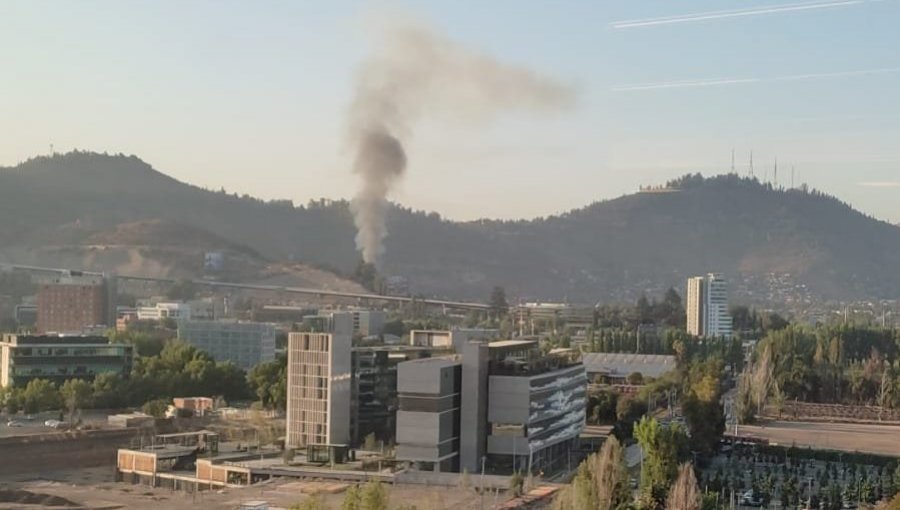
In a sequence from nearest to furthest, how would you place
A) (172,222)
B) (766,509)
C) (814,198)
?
(766,509), (172,222), (814,198)

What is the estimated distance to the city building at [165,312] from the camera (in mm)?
29281

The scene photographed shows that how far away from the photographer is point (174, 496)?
11078 mm

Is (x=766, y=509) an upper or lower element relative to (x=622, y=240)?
lower

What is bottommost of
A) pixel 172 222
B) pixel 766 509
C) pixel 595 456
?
pixel 766 509

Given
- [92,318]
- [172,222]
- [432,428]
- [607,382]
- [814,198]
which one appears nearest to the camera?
[432,428]

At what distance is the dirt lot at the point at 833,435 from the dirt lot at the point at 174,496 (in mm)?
6791

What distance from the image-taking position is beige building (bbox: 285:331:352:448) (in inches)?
500

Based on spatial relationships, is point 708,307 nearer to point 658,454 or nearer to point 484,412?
point 484,412

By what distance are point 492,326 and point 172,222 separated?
22.4m

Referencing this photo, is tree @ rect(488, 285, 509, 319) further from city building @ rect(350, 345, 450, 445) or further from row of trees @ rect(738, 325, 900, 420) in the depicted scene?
city building @ rect(350, 345, 450, 445)

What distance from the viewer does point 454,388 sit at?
39.4 ft

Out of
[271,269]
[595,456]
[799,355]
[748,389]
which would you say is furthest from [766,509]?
[271,269]

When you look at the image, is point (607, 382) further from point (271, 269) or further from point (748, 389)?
point (271, 269)

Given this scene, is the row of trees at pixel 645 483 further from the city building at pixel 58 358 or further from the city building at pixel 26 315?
the city building at pixel 26 315
